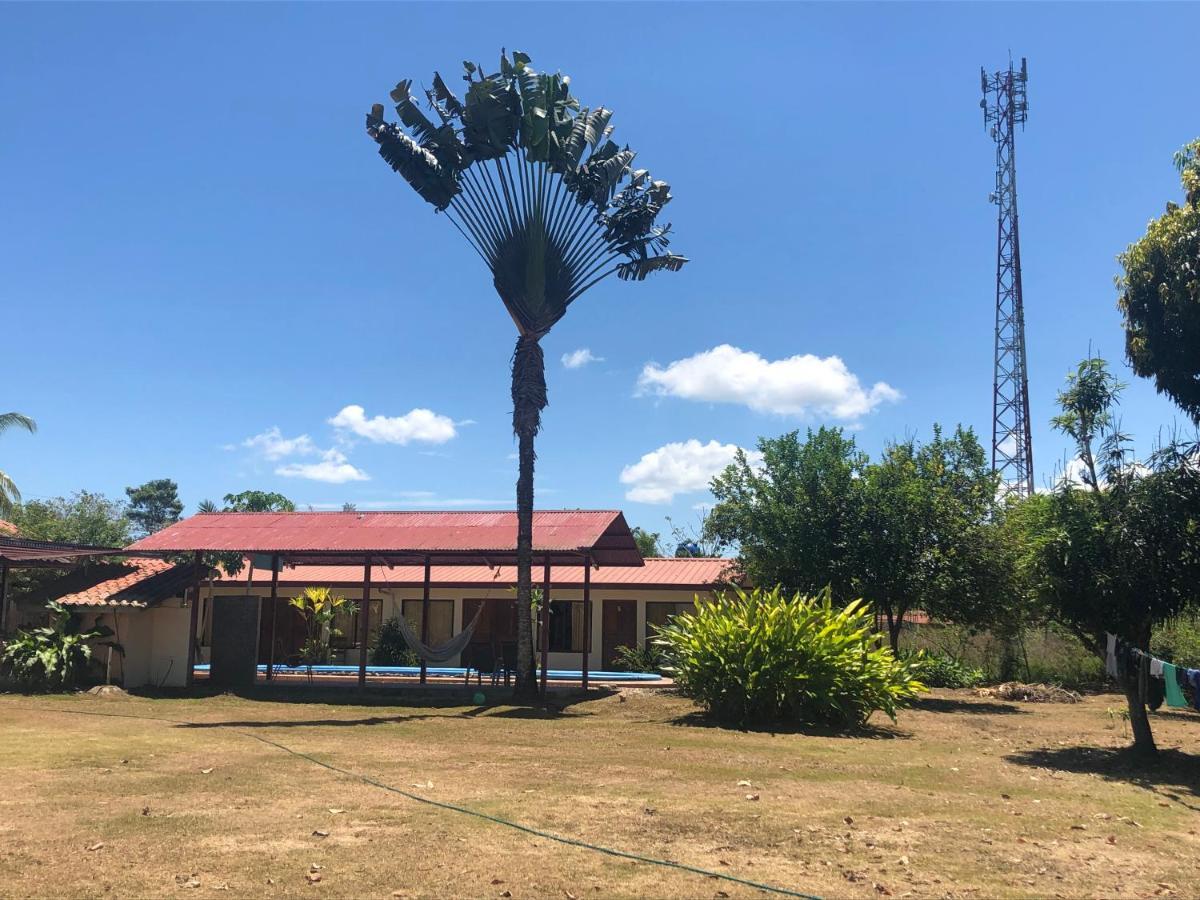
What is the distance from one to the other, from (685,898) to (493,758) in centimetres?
541

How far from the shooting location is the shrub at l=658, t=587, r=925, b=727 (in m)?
13.6

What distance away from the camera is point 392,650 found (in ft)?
→ 82.3

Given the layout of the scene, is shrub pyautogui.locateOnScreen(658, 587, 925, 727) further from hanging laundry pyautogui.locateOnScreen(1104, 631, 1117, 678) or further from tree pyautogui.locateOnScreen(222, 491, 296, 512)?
tree pyautogui.locateOnScreen(222, 491, 296, 512)

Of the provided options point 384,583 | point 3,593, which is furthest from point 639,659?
point 3,593

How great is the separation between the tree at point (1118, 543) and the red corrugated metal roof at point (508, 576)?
1310cm

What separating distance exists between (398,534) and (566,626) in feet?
26.6

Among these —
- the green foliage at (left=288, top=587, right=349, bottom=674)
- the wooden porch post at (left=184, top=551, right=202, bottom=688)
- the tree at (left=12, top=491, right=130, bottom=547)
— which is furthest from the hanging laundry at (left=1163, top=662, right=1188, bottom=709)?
the tree at (left=12, top=491, right=130, bottom=547)

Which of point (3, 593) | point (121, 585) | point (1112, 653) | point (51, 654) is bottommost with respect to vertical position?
point (51, 654)

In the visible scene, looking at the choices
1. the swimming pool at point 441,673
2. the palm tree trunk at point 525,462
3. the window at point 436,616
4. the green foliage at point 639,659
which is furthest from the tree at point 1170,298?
the window at point 436,616

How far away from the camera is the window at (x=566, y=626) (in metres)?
26.3

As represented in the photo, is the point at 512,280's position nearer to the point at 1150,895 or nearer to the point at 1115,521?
the point at 1115,521

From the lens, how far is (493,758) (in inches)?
401

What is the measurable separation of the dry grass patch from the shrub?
73 centimetres

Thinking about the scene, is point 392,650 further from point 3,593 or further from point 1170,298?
point 1170,298
